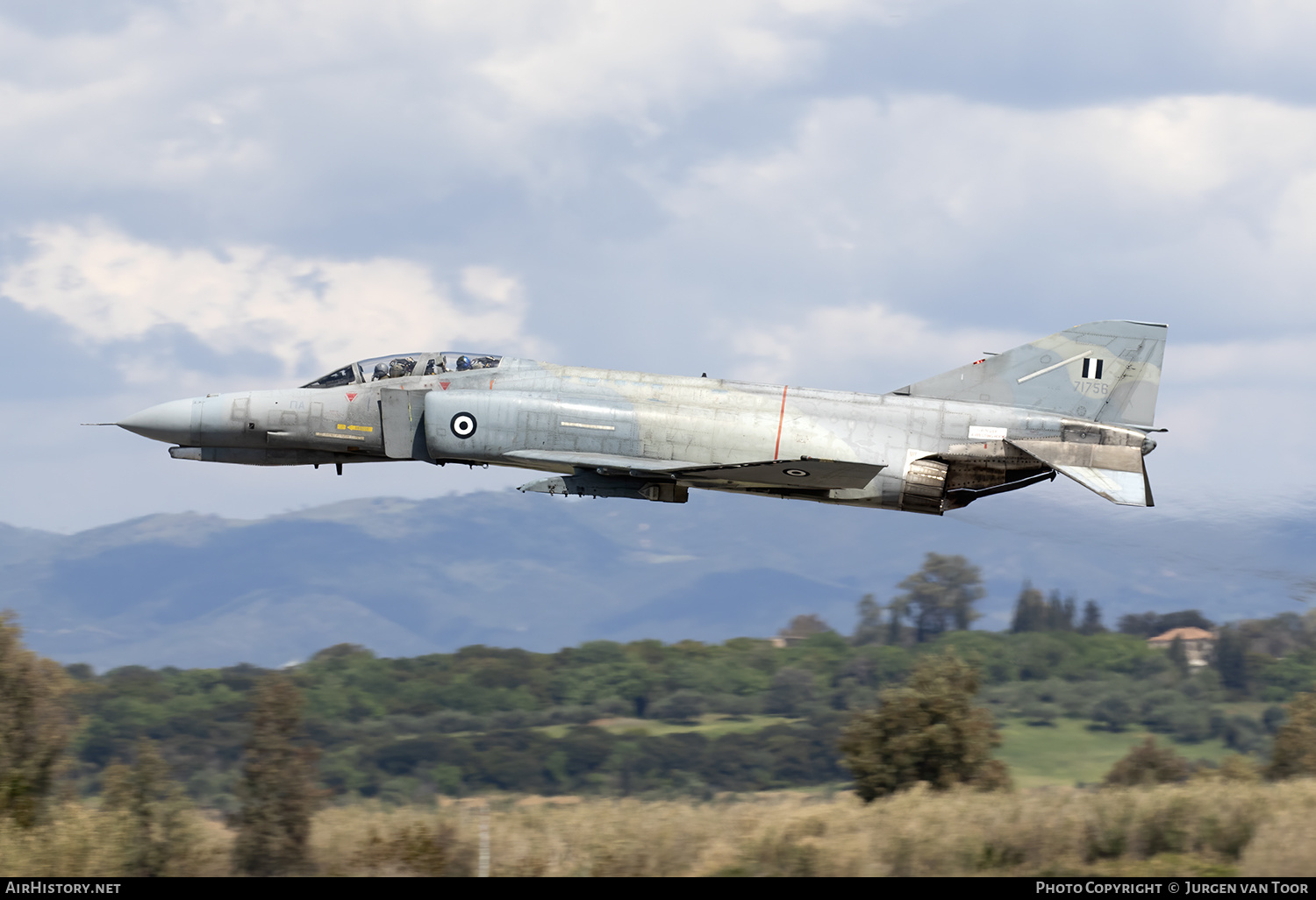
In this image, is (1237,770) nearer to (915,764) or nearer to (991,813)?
(915,764)

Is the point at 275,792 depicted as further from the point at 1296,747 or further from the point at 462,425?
the point at 1296,747

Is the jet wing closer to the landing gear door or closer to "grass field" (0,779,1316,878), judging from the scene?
the landing gear door

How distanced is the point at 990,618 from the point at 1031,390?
48863mm

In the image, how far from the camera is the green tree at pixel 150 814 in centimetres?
2153

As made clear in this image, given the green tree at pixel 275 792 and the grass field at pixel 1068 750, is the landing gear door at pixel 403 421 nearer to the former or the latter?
the green tree at pixel 275 792

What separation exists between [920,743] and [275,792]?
1558 centimetres

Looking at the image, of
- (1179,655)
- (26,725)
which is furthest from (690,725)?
(26,725)

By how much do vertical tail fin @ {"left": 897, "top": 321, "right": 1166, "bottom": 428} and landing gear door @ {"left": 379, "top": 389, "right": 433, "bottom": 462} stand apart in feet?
28.3

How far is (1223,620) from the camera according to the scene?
183 ft

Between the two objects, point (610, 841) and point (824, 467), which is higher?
point (824, 467)

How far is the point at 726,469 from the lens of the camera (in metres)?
20.5
